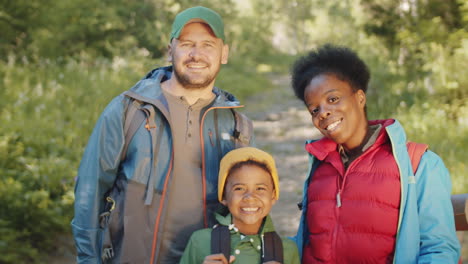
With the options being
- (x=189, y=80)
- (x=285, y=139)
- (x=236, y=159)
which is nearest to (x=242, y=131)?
(x=236, y=159)

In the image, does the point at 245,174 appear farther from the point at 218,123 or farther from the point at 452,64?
the point at 452,64

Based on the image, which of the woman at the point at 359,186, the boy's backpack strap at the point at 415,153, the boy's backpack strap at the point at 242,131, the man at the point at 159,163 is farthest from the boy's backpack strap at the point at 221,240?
the boy's backpack strap at the point at 415,153

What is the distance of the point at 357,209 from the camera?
8.54 feet

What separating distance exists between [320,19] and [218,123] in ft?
143

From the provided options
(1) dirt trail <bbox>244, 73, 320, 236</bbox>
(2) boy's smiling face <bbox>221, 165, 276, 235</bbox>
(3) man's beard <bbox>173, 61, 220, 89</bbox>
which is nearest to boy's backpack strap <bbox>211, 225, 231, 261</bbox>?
(2) boy's smiling face <bbox>221, 165, 276, 235</bbox>

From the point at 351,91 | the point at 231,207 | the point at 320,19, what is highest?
the point at 320,19

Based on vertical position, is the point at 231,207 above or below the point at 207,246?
above

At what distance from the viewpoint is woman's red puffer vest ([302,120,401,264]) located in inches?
99.7

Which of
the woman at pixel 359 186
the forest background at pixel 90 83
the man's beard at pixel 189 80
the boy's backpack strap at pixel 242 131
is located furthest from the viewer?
the forest background at pixel 90 83

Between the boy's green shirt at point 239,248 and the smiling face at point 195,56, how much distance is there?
94cm

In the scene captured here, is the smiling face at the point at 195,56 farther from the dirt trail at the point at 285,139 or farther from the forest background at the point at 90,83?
the dirt trail at the point at 285,139

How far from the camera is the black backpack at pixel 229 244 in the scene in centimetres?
270

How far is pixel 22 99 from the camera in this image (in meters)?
7.72

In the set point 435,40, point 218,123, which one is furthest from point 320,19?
point 218,123
